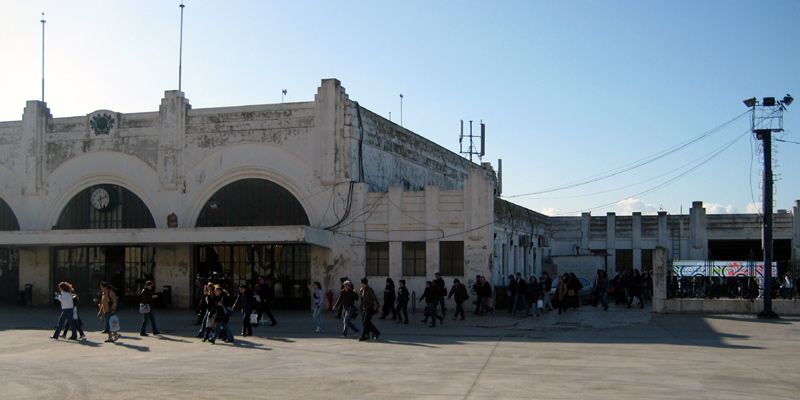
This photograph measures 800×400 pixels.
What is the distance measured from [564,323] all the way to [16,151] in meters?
25.0

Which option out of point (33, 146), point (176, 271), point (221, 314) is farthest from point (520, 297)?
point (33, 146)

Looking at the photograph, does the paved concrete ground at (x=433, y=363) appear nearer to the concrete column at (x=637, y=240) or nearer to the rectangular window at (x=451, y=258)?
the rectangular window at (x=451, y=258)

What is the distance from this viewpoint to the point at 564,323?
27.8 meters

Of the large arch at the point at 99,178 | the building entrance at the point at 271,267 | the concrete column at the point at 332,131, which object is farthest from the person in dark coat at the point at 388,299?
the large arch at the point at 99,178

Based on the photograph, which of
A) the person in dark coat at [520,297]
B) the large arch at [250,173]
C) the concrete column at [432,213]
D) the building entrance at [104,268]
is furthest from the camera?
the building entrance at [104,268]

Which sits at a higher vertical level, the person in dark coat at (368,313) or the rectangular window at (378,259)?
the rectangular window at (378,259)

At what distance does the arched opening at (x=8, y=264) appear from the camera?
38.2 meters

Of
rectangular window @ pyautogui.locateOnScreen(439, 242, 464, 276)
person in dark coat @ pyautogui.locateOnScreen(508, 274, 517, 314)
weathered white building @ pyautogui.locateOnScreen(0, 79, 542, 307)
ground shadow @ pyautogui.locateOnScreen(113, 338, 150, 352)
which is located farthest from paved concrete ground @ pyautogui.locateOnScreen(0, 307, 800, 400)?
weathered white building @ pyautogui.locateOnScreen(0, 79, 542, 307)

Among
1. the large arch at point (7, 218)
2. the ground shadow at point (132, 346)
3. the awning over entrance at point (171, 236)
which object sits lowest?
the ground shadow at point (132, 346)

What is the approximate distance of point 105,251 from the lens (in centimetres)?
3688

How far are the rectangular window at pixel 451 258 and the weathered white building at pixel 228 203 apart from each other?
38 mm

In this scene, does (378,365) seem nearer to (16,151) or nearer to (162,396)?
(162,396)

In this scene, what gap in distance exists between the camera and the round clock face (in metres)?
36.6

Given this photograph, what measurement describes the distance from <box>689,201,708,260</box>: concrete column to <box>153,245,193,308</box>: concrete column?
30.3m
